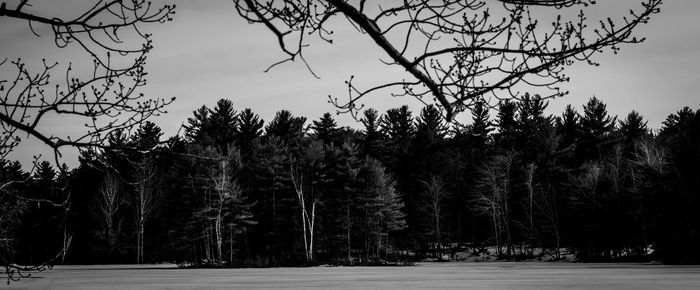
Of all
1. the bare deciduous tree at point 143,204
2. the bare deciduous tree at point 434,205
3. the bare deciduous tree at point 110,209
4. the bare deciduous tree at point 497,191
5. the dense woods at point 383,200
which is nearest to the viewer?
the dense woods at point 383,200

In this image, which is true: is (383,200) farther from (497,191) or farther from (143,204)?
(143,204)

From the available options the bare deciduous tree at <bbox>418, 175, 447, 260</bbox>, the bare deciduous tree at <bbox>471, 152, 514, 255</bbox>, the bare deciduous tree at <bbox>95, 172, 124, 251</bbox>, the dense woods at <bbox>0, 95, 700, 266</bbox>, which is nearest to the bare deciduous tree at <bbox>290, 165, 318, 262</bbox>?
the dense woods at <bbox>0, 95, 700, 266</bbox>

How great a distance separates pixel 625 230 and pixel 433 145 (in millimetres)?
22739

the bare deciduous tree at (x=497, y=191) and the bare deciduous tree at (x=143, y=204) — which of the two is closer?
the bare deciduous tree at (x=143, y=204)

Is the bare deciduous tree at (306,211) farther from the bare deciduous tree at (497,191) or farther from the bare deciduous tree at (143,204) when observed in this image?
the bare deciduous tree at (497,191)

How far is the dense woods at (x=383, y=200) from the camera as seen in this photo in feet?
151

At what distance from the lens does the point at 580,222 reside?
48.2 m

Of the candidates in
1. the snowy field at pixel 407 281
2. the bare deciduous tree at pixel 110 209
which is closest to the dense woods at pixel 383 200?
the bare deciduous tree at pixel 110 209

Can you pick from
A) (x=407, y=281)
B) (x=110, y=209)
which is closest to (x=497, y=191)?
(x=110, y=209)

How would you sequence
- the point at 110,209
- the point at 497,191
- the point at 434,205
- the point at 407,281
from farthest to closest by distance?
1. the point at 434,205
2. the point at 497,191
3. the point at 110,209
4. the point at 407,281

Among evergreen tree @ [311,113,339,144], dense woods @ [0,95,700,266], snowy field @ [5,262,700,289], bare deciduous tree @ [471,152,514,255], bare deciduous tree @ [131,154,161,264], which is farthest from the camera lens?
evergreen tree @ [311,113,339,144]

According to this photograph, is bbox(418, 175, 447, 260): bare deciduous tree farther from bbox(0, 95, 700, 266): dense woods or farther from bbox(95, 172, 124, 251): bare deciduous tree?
bbox(95, 172, 124, 251): bare deciduous tree

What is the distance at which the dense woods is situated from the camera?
151ft

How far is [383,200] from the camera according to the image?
165 feet
